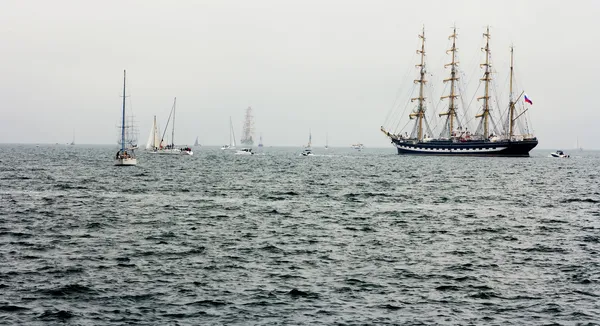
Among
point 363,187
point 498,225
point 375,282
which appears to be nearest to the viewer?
point 375,282

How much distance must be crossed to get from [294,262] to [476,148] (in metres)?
145

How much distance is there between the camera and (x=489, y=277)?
22.8 metres

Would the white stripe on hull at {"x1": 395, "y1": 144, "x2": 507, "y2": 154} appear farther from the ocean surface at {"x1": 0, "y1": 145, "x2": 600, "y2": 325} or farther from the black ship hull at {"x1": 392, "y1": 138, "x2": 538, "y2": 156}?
the ocean surface at {"x1": 0, "y1": 145, "x2": 600, "y2": 325}

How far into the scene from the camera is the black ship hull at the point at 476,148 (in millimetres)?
155500

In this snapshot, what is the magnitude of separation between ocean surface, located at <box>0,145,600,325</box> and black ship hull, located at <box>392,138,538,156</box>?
4426 inches

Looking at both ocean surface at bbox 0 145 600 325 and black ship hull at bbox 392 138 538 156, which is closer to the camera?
ocean surface at bbox 0 145 600 325

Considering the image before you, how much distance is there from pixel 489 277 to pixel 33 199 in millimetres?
39284

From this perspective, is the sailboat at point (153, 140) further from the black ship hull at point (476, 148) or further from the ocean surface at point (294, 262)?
the ocean surface at point (294, 262)

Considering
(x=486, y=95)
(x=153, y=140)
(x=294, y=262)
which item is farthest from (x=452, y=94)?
(x=294, y=262)

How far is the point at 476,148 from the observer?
160125 mm

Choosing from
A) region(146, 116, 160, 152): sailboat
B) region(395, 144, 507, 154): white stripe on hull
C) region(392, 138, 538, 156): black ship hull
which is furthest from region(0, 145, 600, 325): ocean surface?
region(146, 116, 160, 152): sailboat

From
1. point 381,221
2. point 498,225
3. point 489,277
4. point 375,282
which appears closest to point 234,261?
point 375,282

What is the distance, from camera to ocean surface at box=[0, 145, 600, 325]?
59.0 feet

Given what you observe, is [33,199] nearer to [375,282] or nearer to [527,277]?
[375,282]
